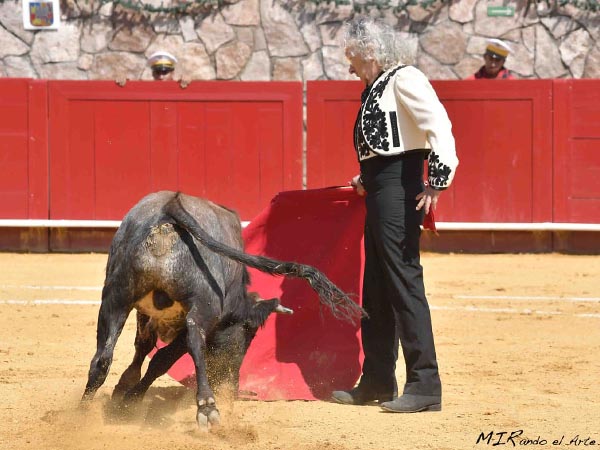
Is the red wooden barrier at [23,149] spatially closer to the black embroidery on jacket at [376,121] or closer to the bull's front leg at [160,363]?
the bull's front leg at [160,363]

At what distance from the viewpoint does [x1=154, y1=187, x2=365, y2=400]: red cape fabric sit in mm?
3898

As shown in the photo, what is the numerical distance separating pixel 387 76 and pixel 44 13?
6.82 metres

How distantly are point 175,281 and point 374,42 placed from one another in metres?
0.92

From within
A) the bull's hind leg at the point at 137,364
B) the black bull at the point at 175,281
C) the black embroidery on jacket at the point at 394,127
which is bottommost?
the bull's hind leg at the point at 137,364

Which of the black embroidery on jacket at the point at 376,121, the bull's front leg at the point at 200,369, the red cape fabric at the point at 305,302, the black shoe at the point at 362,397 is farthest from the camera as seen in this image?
the red cape fabric at the point at 305,302

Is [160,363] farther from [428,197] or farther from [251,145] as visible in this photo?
[251,145]

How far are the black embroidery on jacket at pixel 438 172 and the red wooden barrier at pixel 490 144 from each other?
483 centimetres

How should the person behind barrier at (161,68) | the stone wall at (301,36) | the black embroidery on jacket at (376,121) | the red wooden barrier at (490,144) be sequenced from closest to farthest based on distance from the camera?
the black embroidery on jacket at (376,121) < the red wooden barrier at (490,144) < the person behind barrier at (161,68) < the stone wall at (301,36)

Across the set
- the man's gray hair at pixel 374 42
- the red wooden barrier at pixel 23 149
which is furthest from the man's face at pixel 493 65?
the man's gray hair at pixel 374 42

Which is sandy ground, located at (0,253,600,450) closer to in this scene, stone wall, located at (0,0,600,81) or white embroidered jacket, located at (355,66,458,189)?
white embroidered jacket, located at (355,66,458,189)

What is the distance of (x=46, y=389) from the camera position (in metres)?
3.85

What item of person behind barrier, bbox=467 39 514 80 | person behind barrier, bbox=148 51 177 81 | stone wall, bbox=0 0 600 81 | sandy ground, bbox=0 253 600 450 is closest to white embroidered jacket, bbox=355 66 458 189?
sandy ground, bbox=0 253 600 450

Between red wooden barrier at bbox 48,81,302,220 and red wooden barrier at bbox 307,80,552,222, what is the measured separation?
0.26 metres

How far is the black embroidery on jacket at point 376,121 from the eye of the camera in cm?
345
